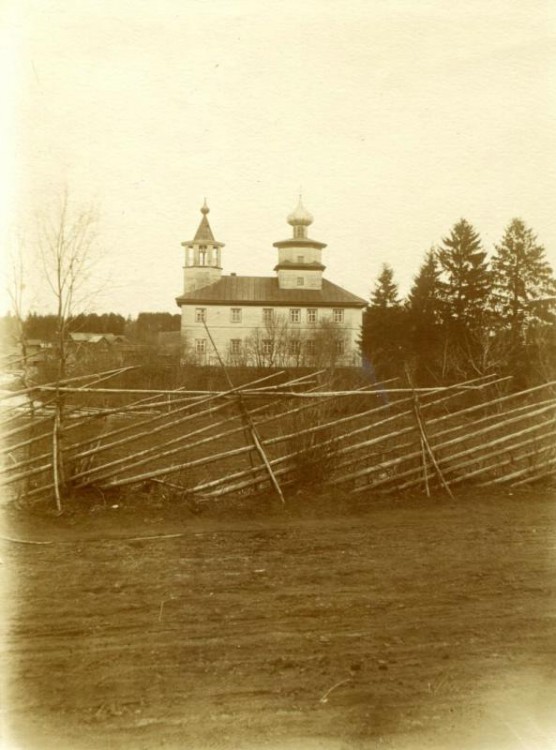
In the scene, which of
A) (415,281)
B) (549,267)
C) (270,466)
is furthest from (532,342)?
(270,466)

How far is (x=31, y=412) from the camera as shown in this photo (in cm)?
643

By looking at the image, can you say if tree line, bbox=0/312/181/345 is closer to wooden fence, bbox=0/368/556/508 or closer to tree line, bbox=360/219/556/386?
wooden fence, bbox=0/368/556/508

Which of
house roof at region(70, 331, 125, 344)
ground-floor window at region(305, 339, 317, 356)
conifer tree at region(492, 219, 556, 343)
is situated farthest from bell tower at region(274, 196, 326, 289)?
house roof at region(70, 331, 125, 344)

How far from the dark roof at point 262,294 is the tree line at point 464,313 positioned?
10.1m

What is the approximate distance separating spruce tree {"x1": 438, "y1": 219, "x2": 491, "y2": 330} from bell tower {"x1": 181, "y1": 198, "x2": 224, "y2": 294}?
2052 cm

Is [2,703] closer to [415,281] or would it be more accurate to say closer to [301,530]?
[301,530]

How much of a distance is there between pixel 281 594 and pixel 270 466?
2.59m

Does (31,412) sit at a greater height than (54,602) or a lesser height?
greater

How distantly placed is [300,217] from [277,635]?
44806mm

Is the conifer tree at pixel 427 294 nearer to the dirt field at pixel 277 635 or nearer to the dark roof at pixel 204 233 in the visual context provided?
the dark roof at pixel 204 233

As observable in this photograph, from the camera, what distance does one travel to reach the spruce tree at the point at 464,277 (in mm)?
30047

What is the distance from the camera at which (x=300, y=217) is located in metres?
46.2

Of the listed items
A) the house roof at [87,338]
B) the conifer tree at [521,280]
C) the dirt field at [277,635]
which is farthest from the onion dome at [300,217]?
the dirt field at [277,635]

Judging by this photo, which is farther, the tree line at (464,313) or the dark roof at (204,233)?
the dark roof at (204,233)
